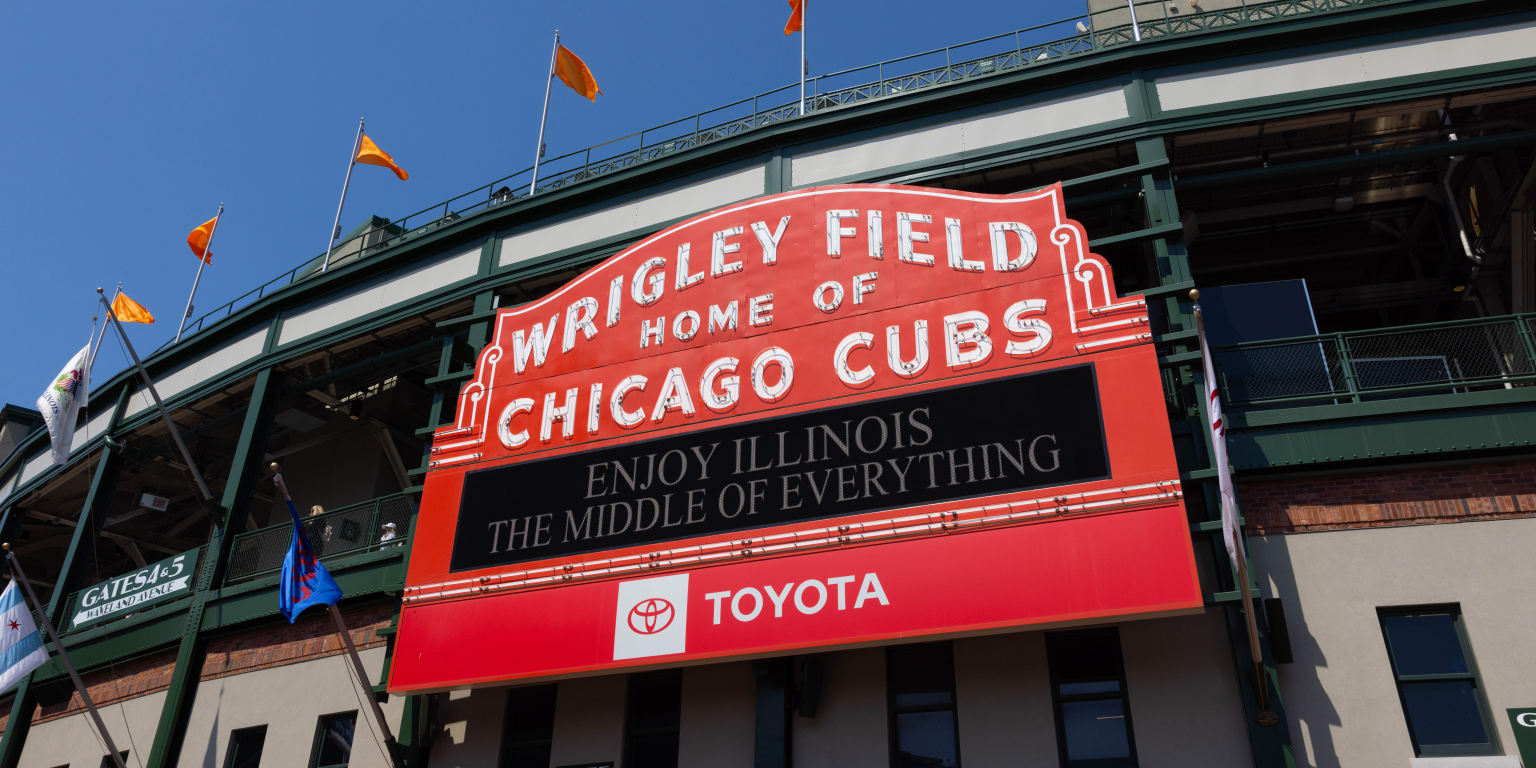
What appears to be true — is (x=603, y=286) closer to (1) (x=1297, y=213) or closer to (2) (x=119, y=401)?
(1) (x=1297, y=213)

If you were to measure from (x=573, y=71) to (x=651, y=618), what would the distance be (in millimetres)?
14009

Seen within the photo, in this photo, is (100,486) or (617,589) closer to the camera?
(617,589)

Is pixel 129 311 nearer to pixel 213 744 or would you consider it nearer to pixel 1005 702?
pixel 213 744

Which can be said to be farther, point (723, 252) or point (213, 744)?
point (213, 744)

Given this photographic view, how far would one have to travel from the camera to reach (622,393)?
16.6m

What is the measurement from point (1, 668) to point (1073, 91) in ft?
66.5

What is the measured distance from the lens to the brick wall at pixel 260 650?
17984 mm

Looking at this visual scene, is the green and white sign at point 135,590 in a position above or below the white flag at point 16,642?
above

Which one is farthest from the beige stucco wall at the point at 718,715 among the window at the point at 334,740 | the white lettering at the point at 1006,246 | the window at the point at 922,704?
the white lettering at the point at 1006,246

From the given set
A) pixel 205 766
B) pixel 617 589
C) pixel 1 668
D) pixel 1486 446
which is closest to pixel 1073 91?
pixel 1486 446

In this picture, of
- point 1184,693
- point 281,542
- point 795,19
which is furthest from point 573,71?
point 1184,693

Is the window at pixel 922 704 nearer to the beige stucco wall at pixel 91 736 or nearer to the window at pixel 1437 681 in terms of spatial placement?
the window at pixel 1437 681

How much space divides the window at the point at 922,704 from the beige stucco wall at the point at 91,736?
42.9 ft

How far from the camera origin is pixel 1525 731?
37.3ft
